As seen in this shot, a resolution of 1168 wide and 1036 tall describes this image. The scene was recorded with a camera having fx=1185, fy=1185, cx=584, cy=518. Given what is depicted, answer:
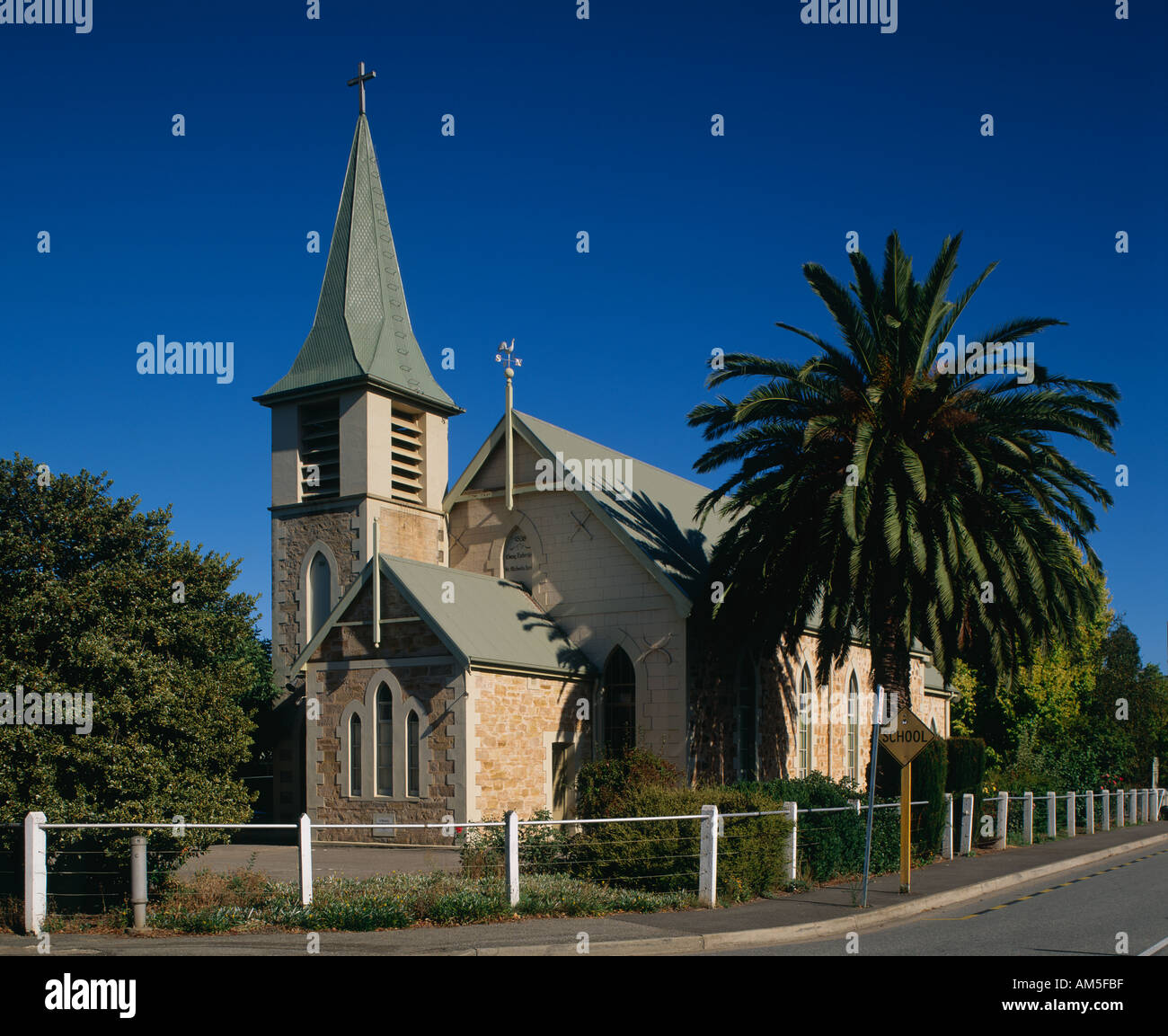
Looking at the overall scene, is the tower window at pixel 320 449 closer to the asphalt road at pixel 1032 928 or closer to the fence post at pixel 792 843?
the fence post at pixel 792 843

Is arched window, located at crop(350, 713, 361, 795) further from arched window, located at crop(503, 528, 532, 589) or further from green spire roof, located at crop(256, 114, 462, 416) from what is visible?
green spire roof, located at crop(256, 114, 462, 416)

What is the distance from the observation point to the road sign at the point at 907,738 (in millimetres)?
17281

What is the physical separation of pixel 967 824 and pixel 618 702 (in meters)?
9.12

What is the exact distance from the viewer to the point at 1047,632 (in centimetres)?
2528

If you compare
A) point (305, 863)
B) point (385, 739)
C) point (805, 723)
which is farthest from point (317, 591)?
point (305, 863)

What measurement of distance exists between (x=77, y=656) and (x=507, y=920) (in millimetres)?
6855

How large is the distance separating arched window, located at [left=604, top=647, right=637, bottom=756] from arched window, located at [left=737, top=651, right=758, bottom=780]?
3.40 meters

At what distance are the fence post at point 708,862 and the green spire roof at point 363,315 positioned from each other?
66.4ft

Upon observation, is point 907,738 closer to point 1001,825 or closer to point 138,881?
point 138,881

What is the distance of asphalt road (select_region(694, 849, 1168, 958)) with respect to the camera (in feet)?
42.2

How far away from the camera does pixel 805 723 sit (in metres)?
35.8

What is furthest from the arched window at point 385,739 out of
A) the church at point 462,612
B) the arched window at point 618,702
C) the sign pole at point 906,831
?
the sign pole at point 906,831
